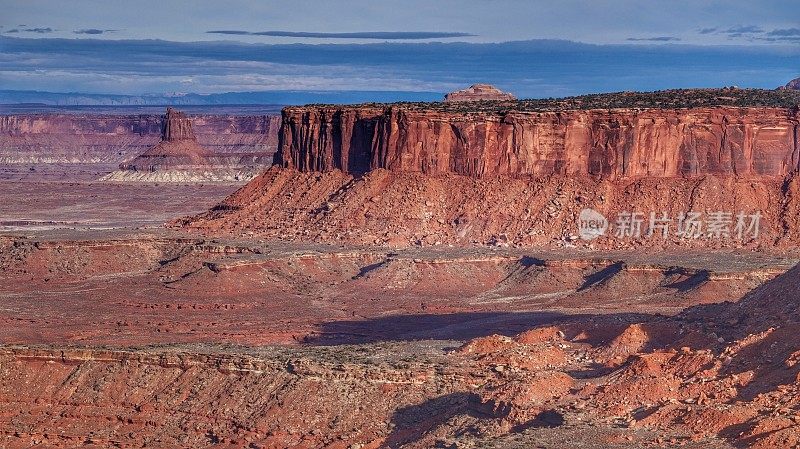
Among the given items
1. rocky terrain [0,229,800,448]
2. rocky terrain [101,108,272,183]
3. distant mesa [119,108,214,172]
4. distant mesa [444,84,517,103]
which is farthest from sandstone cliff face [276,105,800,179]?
distant mesa [119,108,214,172]

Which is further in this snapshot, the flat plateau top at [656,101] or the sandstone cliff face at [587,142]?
the flat plateau top at [656,101]

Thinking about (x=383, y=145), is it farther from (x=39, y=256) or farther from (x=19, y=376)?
(x=19, y=376)

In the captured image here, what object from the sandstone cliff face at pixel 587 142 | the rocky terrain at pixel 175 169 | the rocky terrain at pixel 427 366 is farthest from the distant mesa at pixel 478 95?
the rocky terrain at pixel 427 366

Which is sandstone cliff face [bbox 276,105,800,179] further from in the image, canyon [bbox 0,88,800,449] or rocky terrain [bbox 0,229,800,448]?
rocky terrain [bbox 0,229,800,448]

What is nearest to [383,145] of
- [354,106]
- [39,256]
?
[354,106]

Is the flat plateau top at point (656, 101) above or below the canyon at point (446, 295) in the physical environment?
above

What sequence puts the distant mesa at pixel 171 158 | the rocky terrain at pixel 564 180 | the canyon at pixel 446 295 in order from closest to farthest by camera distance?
the canyon at pixel 446 295
the rocky terrain at pixel 564 180
the distant mesa at pixel 171 158

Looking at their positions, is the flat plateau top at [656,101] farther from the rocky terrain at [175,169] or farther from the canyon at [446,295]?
the rocky terrain at [175,169]

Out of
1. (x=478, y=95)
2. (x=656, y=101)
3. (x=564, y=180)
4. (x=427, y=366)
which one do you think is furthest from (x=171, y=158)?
(x=427, y=366)
